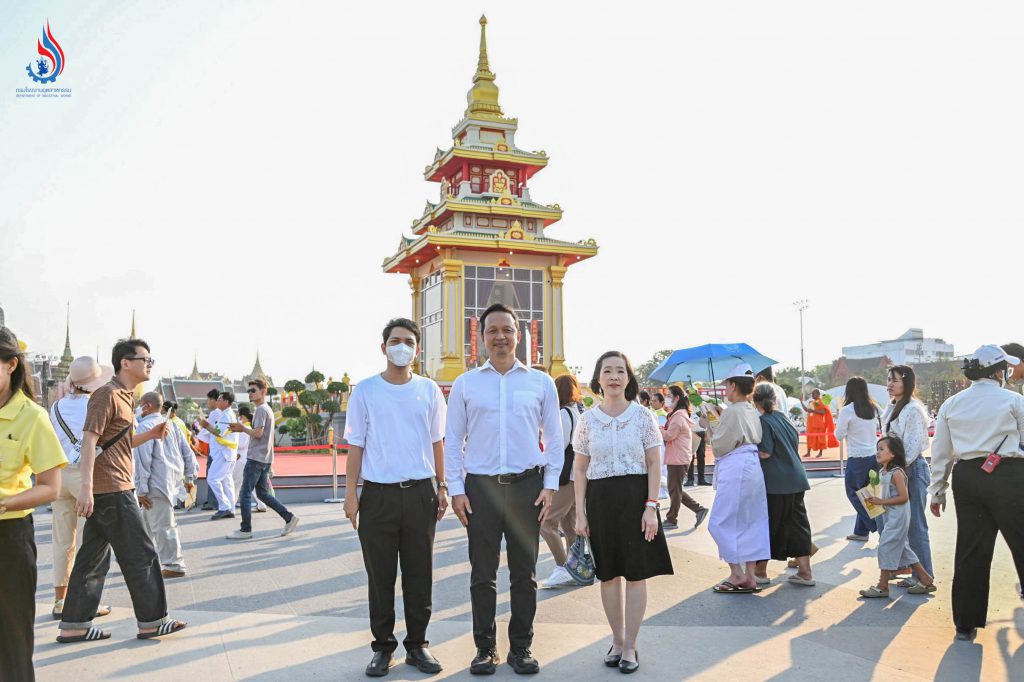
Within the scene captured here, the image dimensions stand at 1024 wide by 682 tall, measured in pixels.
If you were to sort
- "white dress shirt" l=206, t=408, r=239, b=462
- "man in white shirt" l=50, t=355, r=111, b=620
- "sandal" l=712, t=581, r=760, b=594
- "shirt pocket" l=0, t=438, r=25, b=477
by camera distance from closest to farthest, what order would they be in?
"shirt pocket" l=0, t=438, r=25, b=477 → "man in white shirt" l=50, t=355, r=111, b=620 → "sandal" l=712, t=581, r=760, b=594 → "white dress shirt" l=206, t=408, r=239, b=462

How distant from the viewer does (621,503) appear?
4547 millimetres

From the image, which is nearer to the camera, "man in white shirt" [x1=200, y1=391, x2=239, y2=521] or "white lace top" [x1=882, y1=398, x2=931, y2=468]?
"white lace top" [x1=882, y1=398, x2=931, y2=468]

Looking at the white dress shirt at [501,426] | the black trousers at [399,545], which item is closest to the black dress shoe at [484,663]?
the black trousers at [399,545]

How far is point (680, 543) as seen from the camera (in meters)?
8.82

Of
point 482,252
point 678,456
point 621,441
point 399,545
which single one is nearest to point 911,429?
point 621,441

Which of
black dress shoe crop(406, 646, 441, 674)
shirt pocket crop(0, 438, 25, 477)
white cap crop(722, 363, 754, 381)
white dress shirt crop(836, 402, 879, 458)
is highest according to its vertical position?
white cap crop(722, 363, 754, 381)

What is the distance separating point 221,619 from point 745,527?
3995mm

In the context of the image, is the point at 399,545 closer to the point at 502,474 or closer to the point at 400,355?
the point at 502,474

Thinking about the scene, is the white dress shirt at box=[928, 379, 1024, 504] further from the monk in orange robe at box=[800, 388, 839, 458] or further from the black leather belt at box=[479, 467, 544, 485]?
the monk in orange robe at box=[800, 388, 839, 458]

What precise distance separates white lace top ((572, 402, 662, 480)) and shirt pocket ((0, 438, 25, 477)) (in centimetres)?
286

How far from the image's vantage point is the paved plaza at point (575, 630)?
14.6 ft

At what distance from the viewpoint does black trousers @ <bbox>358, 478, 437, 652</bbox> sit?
4.45 m

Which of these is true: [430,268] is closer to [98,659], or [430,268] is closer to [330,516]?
[330,516]

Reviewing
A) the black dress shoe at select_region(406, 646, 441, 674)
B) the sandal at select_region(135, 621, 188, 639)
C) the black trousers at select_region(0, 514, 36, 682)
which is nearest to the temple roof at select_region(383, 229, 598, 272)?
the sandal at select_region(135, 621, 188, 639)
